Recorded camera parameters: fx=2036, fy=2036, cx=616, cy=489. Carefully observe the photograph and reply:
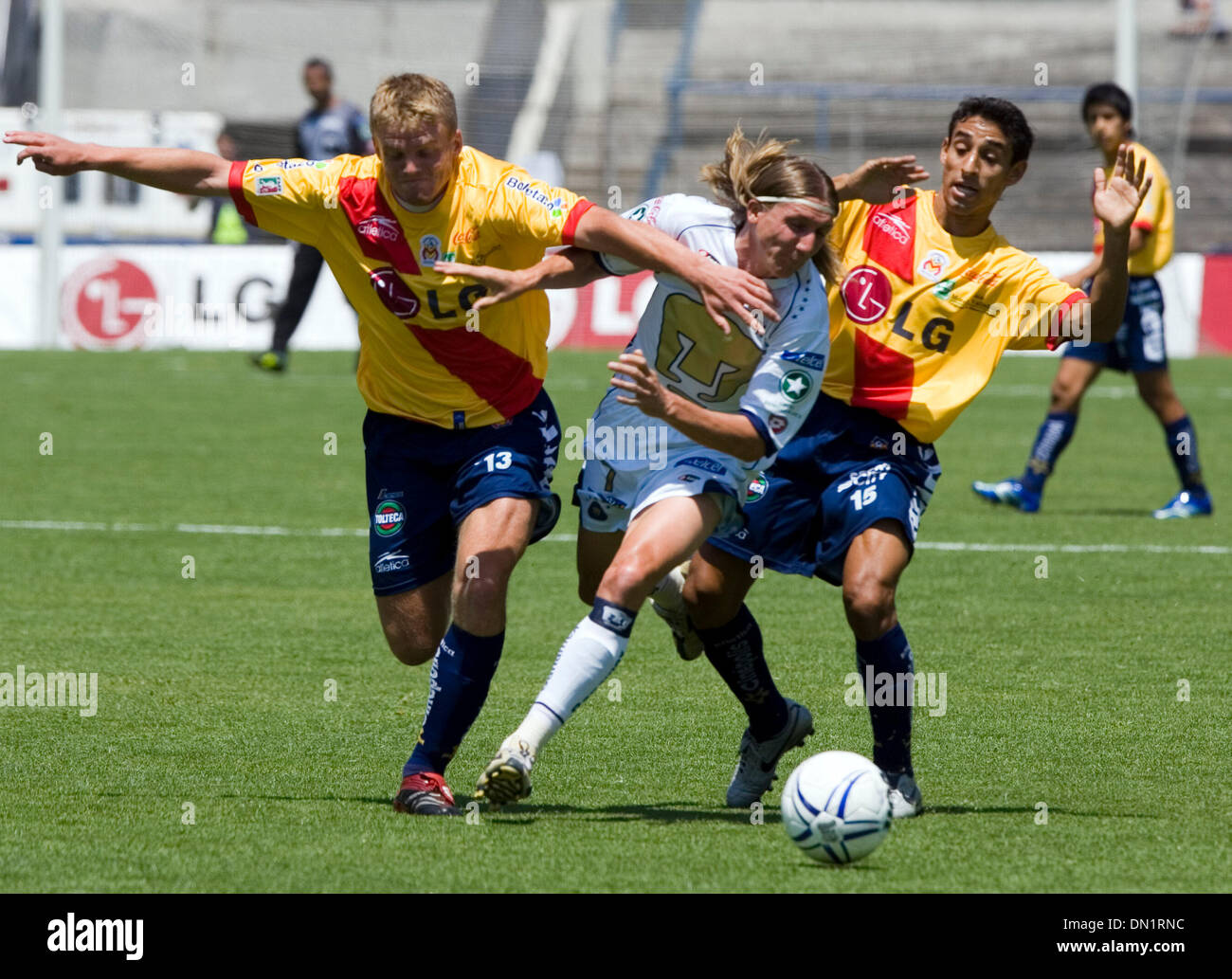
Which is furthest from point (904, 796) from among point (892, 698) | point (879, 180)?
point (879, 180)

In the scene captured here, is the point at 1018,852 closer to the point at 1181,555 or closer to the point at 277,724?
the point at 277,724

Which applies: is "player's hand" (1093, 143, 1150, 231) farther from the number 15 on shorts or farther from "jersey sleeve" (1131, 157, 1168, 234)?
"jersey sleeve" (1131, 157, 1168, 234)

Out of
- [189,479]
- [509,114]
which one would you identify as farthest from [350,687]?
[509,114]

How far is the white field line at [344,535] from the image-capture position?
438 inches

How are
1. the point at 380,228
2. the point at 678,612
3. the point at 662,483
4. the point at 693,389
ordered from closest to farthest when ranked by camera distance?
the point at 662,483, the point at 693,389, the point at 380,228, the point at 678,612

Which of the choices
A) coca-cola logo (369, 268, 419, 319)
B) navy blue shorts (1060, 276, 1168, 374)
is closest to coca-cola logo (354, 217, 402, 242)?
coca-cola logo (369, 268, 419, 319)

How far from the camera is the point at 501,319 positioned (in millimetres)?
6457

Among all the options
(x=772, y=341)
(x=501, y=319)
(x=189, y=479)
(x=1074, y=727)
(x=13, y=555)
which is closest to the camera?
(x=772, y=341)

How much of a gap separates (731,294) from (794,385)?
37 cm

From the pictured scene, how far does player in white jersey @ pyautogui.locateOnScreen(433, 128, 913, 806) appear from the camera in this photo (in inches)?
221

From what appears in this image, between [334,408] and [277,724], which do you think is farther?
[334,408]

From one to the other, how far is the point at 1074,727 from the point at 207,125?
83.8ft
